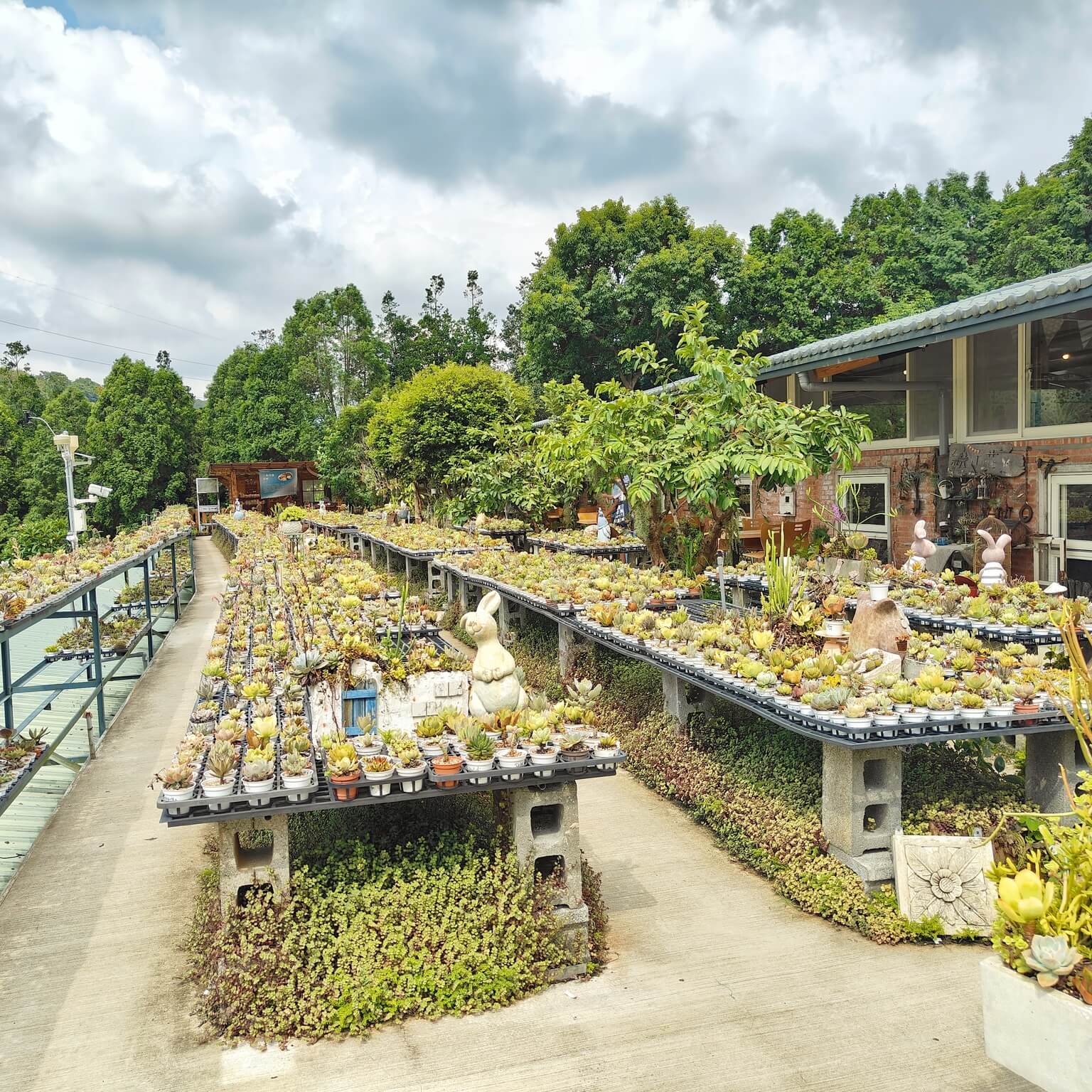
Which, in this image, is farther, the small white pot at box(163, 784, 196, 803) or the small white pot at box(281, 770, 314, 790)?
the small white pot at box(281, 770, 314, 790)

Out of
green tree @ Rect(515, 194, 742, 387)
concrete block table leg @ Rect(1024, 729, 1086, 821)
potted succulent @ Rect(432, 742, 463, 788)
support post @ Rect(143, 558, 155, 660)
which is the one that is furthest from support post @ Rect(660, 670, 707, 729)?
green tree @ Rect(515, 194, 742, 387)

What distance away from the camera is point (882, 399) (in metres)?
12.3

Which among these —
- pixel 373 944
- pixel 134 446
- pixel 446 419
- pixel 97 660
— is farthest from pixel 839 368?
pixel 134 446

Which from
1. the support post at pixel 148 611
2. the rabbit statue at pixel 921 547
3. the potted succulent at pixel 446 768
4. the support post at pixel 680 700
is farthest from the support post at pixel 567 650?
the support post at pixel 148 611

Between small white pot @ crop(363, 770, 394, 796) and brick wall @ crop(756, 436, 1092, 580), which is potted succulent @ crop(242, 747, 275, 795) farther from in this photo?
brick wall @ crop(756, 436, 1092, 580)

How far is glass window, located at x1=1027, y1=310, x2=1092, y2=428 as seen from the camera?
8.91 metres

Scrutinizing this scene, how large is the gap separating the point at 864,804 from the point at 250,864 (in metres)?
3.08

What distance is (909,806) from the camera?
5.04 metres

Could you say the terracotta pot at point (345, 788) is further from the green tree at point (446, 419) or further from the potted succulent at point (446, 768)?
the green tree at point (446, 419)

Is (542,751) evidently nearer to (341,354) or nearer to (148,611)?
(148,611)

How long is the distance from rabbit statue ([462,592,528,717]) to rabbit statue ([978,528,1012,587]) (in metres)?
4.70

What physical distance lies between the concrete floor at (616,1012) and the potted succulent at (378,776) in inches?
38.6

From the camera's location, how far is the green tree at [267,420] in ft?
153

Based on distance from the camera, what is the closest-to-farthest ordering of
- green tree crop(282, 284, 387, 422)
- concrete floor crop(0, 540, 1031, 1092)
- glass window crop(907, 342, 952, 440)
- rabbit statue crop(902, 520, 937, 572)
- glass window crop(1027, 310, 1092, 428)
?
concrete floor crop(0, 540, 1031, 1092) → glass window crop(1027, 310, 1092, 428) → rabbit statue crop(902, 520, 937, 572) → glass window crop(907, 342, 952, 440) → green tree crop(282, 284, 387, 422)
